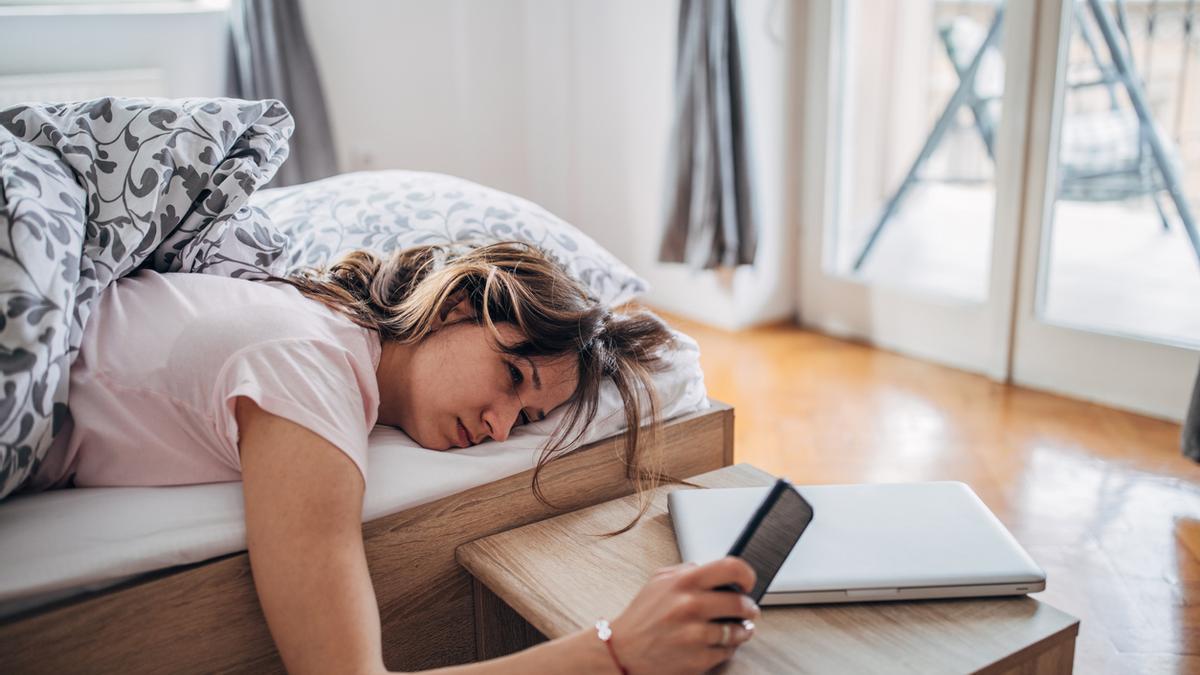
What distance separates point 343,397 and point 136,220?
1.13 ft

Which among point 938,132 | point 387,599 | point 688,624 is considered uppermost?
point 938,132

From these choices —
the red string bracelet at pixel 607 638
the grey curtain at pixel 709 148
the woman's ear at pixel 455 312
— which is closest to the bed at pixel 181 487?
the woman's ear at pixel 455 312

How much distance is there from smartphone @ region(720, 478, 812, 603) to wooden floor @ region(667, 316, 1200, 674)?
75cm

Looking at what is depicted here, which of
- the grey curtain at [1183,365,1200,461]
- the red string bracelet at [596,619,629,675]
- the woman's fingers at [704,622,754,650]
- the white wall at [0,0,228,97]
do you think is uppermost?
the white wall at [0,0,228,97]

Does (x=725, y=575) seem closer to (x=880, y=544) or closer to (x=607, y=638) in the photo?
(x=607, y=638)

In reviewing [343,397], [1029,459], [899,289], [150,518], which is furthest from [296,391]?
[899,289]

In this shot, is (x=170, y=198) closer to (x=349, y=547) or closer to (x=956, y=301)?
(x=349, y=547)

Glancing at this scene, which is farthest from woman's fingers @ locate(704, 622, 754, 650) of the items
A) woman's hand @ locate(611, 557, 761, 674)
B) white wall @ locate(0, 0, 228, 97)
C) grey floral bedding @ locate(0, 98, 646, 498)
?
white wall @ locate(0, 0, 228, 97)

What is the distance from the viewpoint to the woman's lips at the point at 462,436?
44.9 inches

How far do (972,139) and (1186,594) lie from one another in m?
1.44

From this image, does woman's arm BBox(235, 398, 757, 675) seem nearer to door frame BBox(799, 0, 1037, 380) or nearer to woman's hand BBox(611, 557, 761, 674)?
→ woman's hand BBox(611, 557, 761, 674)

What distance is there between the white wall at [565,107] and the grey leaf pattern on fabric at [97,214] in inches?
73.2

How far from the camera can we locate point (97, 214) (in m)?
1.09

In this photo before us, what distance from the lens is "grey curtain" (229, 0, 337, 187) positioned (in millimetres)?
2902
